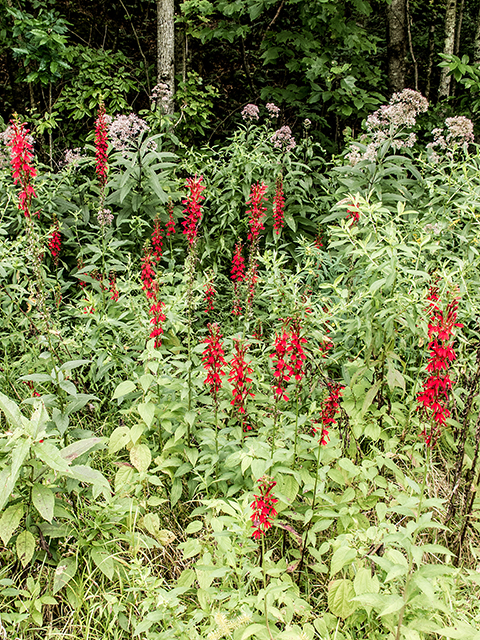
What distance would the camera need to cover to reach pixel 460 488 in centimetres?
239

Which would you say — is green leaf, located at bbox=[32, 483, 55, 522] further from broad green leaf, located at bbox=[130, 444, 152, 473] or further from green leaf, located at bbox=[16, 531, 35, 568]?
broad green leaf, located at bbox=[130, 444, 152, 473]

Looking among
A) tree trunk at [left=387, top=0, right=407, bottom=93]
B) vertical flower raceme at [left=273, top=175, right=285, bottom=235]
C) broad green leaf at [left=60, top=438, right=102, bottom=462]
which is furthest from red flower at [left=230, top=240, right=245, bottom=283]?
tree trunk at [left=387, top=0, right=407, bottom=93]

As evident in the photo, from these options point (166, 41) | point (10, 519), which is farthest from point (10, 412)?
point (166, 41)

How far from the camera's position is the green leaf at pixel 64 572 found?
1.91 m

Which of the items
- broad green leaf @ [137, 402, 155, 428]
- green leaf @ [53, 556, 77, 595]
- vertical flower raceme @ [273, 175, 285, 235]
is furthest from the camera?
vertical flower raceme @ [273, 175, 285, 235]

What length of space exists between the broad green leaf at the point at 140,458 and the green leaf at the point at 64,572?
44 centimetres

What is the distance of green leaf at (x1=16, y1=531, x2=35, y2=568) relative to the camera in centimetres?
187

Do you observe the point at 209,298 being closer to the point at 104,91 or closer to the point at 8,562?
the point at 8,562

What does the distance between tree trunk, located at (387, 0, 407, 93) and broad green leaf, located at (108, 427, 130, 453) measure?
550cm

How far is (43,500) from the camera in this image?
1.82m

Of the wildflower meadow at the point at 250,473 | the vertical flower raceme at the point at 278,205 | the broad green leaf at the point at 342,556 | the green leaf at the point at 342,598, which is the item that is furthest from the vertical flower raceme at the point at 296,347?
the vertical flower raceme at the point at 278,205

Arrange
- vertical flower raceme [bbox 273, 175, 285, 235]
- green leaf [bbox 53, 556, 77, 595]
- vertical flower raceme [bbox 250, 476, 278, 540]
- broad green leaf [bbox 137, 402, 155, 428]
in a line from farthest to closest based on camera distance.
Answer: vertical flower raceme [bbox 273, 175, 285, 235]
broad green leaf [bbox 137, 402, 155, 428]
green leaf [bbox 53, 556, 77, 595]
vertical flower raceme [bbox 250, 476, 278, 540]

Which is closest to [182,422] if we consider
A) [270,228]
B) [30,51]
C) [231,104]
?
[270,228]

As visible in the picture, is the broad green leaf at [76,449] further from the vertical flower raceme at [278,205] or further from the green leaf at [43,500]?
the vertical flower raceme at [278,205]
